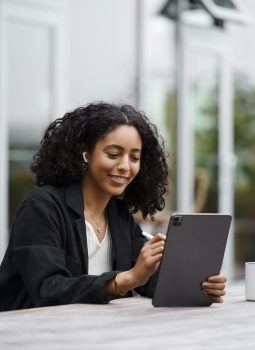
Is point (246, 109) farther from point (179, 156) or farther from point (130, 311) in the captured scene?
point (130, 311)

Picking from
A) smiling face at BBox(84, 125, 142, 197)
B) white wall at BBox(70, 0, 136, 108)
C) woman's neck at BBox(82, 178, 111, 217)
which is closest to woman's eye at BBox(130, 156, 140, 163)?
smiling face at BBox(84, 125, 142, 197)

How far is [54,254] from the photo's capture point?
2.54m

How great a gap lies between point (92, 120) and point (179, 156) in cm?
444

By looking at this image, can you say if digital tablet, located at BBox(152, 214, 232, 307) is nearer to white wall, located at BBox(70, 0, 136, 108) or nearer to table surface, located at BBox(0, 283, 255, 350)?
table surface, located at BBox(0, 283, 255, 350)

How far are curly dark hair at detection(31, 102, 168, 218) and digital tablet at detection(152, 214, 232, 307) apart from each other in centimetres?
44

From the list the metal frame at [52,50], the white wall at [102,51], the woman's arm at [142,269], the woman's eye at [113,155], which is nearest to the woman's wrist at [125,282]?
the woman's arm at [142,269]

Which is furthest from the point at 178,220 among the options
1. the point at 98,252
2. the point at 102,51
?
the point at 102,51

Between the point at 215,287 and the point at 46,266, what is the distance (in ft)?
1.46

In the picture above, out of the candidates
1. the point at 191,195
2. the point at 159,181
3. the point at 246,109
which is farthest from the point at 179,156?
the point at 159,181

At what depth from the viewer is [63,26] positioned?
Result: 606 centimetres

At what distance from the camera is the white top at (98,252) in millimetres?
2781

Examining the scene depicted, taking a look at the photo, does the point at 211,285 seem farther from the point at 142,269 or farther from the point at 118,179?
the point at 118,179

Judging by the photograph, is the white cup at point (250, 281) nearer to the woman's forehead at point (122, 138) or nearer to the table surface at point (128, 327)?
the table surface at point (128, 327)

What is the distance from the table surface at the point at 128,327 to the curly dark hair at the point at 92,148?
1.47 feet
